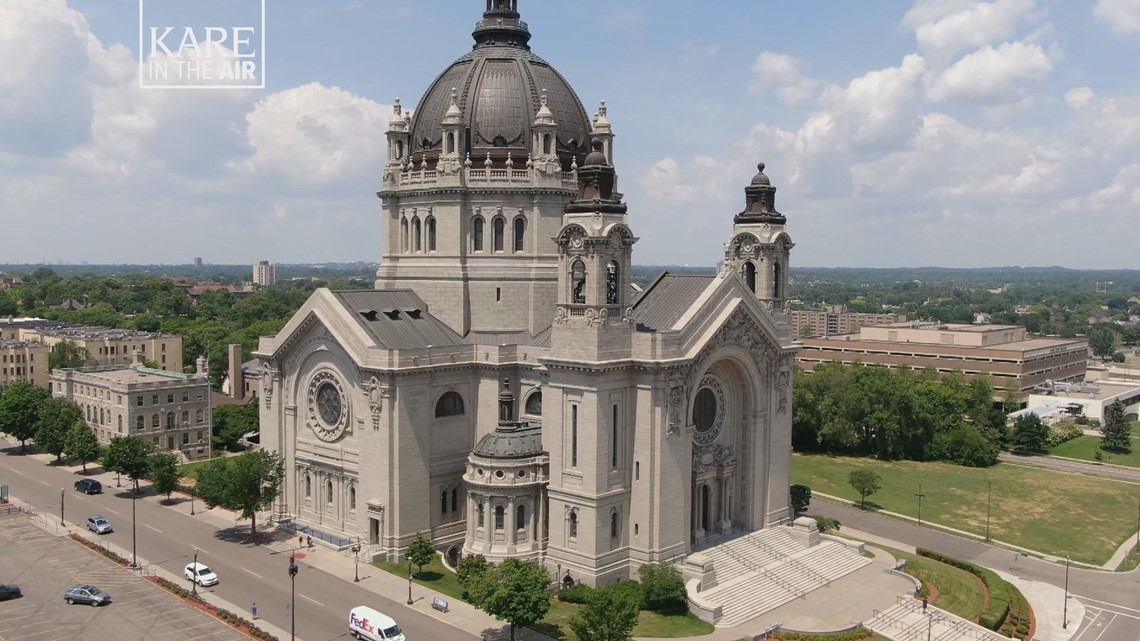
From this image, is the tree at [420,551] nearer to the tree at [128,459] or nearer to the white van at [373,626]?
the white van at [373,626]

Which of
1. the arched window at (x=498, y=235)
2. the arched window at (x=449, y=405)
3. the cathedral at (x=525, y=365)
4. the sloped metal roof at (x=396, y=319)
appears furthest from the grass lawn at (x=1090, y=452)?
the sloped metal roof at (x=396, y=319)

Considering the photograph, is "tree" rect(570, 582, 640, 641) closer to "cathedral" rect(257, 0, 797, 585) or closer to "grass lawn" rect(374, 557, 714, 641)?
"grass lawn" rect(374, 557, 714, 641)

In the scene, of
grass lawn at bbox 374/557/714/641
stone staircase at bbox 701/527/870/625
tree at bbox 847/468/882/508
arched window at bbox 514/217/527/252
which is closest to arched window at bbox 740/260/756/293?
arched window at bbox 514/217/527/252

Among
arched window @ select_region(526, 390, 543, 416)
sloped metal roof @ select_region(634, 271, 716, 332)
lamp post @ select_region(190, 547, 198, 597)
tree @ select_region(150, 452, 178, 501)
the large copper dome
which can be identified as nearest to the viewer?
lamp post @ select_region(190, 547, 198, 597)

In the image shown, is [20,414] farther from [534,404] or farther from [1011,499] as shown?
[1011,499]

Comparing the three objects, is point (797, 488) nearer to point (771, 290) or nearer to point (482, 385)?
point (771, 290)

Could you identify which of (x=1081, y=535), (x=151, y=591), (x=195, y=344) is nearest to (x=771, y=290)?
(x=1081, y=535)

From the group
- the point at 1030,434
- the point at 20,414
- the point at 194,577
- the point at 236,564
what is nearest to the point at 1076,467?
the point at 1030,434

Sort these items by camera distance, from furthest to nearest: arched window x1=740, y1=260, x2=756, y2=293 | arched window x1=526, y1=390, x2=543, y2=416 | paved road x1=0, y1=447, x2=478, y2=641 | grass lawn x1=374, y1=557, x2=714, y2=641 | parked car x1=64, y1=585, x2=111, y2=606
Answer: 1. arched window x1=740, y1=260, x2=756, y2=293
2. arched window x1=526, y1=390, x2=543, y2=416
3. parked car x1=64, y1=585, x2=111, y2=606
4. paved road x1=0, y1=447, x2=478, y2=641
5. grass lawn x1=374, y1=557, x2=714, y2=641
